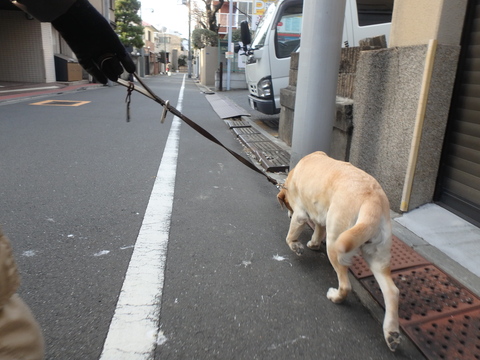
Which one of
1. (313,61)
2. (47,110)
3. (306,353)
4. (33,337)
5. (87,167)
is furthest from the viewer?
(47,110)

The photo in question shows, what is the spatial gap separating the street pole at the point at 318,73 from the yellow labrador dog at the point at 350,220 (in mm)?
1323

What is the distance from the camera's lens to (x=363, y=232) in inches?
68.4

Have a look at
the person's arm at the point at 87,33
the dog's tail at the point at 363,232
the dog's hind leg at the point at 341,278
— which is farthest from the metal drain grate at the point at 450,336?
A: the person's arm at the point at 87,33

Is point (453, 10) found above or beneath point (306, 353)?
A: above

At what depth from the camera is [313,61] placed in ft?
11.6

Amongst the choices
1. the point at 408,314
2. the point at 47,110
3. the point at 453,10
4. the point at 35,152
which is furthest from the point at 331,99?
the point at 47,110

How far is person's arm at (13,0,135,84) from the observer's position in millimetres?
1860

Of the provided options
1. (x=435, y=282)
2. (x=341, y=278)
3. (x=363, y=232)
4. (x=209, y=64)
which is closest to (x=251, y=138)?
(x=435, y=282)

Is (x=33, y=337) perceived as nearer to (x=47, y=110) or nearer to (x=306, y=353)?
(x=306, y=353)

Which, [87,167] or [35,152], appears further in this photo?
[35,152]

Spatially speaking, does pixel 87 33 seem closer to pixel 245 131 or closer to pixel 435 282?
pixel 435 282

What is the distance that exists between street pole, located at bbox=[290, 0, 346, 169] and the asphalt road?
0.79 m

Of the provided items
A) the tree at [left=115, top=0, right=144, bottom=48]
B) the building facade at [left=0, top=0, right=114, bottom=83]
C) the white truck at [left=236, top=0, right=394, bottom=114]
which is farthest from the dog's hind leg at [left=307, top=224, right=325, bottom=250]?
the tree at [left=115, top=0, right=144, bottom=48]

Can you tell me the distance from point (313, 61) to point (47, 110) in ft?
27.8
